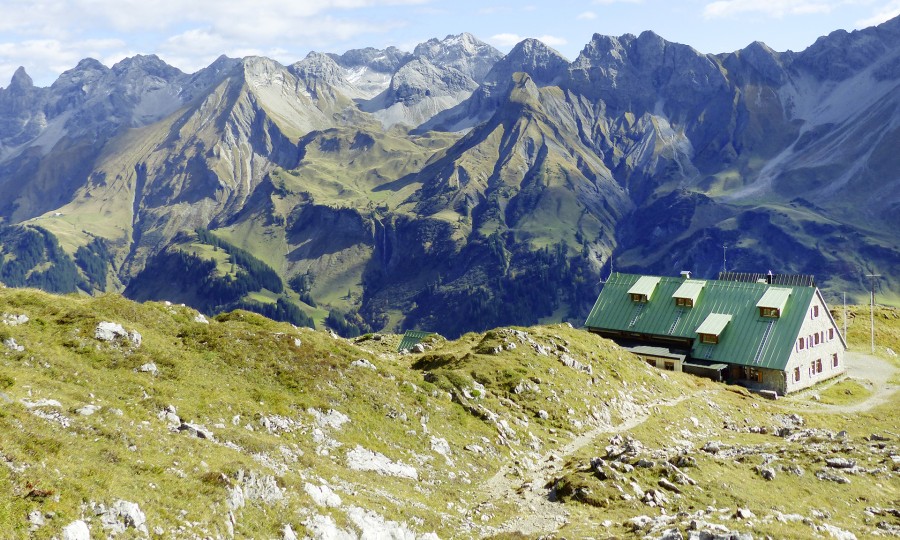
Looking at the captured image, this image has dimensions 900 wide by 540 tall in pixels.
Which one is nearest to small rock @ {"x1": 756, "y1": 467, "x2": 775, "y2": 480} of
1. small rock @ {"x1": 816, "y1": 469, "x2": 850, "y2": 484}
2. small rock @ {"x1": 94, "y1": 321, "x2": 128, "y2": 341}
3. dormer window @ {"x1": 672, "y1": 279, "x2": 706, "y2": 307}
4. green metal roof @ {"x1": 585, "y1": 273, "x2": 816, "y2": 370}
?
small rock @ {"x1": 816, "y1": 469, "x2": 850, "y2": 484}

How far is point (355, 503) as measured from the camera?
98.8ft

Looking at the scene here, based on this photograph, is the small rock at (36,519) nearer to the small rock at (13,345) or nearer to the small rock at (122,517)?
the small rock at (122,517)

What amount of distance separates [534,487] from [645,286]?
6032 cm

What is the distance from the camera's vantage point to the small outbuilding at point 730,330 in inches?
3150

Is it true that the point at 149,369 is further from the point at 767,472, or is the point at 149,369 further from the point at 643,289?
the point at 643,289

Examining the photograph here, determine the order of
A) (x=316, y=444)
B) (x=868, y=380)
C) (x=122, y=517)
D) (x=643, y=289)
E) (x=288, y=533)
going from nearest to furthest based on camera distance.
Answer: (x=122, y=517) < (x=288, y=533) < (x=316, y=444) < (x=868, y=380) < (x=643, y=289)

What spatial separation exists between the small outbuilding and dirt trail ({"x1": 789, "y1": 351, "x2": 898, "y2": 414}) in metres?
2.62

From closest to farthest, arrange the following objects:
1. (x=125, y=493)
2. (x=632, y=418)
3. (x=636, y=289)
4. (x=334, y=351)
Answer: (x=125, y=493), (x=334, y=351), (x=632, y=418), (x=636, y=289)

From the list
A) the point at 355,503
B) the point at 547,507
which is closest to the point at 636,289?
the point at 547,507

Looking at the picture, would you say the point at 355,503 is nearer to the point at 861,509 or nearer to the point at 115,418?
the point at 115,418

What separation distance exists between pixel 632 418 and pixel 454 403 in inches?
703

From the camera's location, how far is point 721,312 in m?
86.5

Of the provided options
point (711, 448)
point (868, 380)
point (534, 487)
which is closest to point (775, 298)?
point (868, 380)

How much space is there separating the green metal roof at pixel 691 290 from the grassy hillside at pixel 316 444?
112ft
